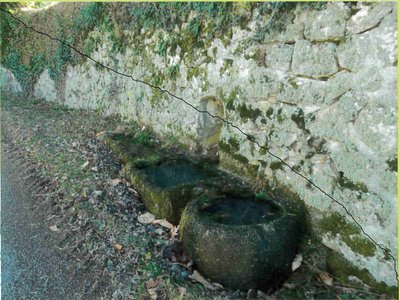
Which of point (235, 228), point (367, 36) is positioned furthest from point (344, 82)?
point (235, 228)

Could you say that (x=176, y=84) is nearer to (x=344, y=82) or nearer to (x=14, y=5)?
(x=344, y=82)

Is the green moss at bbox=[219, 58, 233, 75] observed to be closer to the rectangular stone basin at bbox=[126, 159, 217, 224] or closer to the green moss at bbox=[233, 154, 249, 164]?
the green moss at bbox=[233, 154, 249, 164]

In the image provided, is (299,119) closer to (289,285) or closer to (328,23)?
(328,23)

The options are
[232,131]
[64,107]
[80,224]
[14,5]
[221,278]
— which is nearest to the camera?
[221,278]

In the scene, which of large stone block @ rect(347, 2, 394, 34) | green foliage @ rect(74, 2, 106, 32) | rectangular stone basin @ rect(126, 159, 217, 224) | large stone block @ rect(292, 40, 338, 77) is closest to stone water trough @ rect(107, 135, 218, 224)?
rectangular stone basin @ rect(126, 159, 217, 224)

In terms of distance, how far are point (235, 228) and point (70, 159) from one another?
2571 millimetres

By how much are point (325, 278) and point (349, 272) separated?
0.61ft

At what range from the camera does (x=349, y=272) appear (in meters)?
2.84

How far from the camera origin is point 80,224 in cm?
342

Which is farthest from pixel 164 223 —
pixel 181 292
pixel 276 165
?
pixel 276 165

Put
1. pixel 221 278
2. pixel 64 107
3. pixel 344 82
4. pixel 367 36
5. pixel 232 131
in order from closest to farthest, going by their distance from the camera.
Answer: pixel 367 36 → pixel 344 82 → pixel 221 278 → pixel 232 131 → pixel 64 107

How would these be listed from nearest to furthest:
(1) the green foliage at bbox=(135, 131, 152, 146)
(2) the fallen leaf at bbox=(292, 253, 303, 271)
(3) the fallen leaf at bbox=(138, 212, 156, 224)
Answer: (2) the fallen leaf at bbox=(292, 253, 303, 271) < (3) the fallen leaf at bbox=(138, 212, 156, 224) < (1) the green foliage at bbox=(135, 131, 152, 146)

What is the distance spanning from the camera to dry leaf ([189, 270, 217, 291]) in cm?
283

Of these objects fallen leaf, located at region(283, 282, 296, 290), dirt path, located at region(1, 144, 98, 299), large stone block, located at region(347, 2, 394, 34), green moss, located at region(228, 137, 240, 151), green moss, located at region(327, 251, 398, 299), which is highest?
large stone block, located at region(347, 2, 394, 34)
